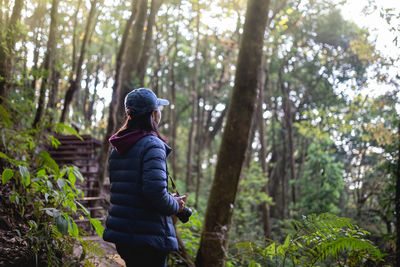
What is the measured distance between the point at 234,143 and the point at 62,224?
3.07 metres

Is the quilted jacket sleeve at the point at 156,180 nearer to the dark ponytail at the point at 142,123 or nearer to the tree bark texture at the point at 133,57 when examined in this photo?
the dark ponytail at the point at 142,123

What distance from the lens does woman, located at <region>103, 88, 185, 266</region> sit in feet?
9.17

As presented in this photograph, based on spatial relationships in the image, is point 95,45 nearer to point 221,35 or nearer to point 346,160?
point 221,35

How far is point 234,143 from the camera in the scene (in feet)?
19.0

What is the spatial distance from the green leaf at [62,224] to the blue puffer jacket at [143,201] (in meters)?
0.60

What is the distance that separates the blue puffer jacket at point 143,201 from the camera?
2783 millimetres

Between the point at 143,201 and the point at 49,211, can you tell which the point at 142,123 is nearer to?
the point at 143,201

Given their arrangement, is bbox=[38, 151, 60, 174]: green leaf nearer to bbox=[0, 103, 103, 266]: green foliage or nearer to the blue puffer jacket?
bbox=[0, 103, 103, 266]: green foliage

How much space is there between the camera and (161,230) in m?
2.85

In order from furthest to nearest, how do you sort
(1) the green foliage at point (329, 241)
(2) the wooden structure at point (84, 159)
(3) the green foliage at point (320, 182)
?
(3) the green foliage at point (320, 182)
(2) the wooden structure at point (84, 159)
(1) the green foliage at point (329, 241)

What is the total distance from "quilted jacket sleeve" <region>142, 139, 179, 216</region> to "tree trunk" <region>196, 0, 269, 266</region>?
2.78 meters

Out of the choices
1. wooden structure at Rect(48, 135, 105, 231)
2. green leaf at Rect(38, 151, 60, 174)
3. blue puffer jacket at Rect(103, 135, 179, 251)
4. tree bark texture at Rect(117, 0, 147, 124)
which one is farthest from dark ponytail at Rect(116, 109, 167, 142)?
tree bark texture at Rect(117, 0, 147, 124)

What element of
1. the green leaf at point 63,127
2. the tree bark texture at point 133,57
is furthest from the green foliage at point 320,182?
the green leaf at point 63,127

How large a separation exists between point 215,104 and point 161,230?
26.2 metres
